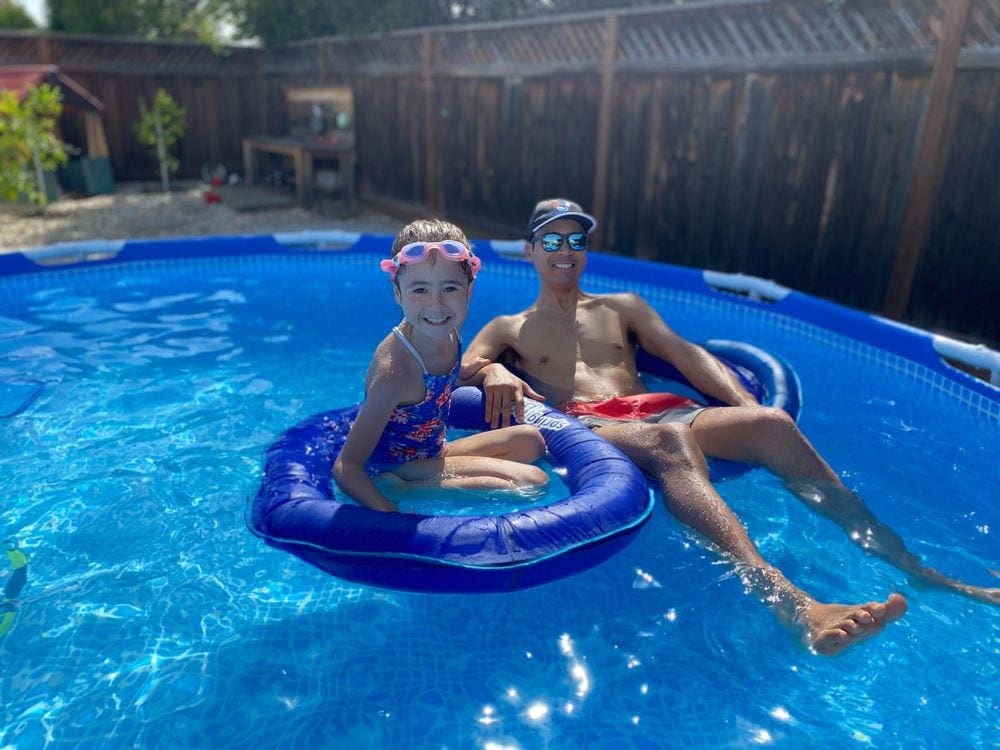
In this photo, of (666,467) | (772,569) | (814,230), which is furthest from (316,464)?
(814,230)

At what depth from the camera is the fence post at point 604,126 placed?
734 cm

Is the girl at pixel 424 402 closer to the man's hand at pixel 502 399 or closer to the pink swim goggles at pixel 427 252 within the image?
the pink swim goggles at pixel 427 252

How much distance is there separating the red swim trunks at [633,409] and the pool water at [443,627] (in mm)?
418

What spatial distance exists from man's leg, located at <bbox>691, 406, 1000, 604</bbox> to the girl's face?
1169mm

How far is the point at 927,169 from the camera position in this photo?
532 cm

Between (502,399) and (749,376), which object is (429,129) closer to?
(749,376)

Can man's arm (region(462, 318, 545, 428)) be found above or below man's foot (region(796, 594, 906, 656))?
above

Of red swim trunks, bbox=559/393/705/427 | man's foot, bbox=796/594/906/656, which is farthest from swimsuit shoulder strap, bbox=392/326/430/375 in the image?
man's foot, bbox=796/594/906/656

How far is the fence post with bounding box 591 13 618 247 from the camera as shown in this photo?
7336 millimetres

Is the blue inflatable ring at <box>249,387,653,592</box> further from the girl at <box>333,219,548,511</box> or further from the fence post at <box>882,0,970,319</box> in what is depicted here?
the fence post at <box>882,0,970,319</box>

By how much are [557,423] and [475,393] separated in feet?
1.74

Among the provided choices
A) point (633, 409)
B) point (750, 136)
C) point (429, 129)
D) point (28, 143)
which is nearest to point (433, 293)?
point (633, 409)

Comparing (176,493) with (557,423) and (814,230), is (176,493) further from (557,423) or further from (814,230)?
(814,230)

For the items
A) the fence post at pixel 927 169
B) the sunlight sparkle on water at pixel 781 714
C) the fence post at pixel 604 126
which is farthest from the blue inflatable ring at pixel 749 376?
the fence post at pixel 604 126
